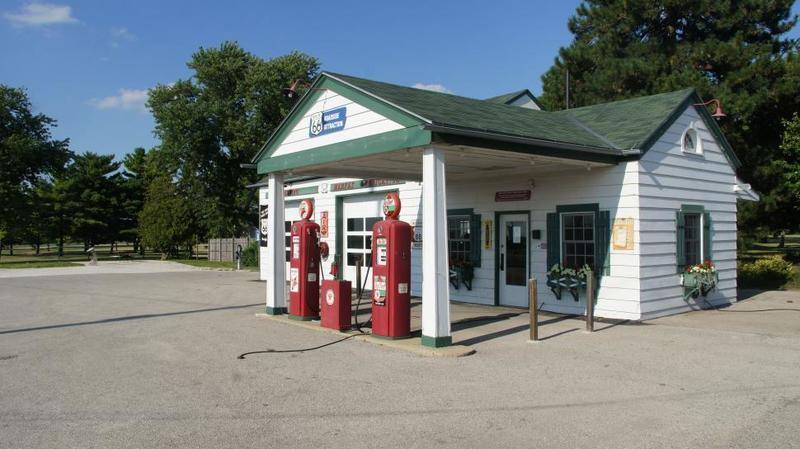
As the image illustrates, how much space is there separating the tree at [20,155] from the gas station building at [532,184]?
112 ft

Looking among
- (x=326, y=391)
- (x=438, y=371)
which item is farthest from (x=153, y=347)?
(x=438, y=371)

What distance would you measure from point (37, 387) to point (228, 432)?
2962 mm

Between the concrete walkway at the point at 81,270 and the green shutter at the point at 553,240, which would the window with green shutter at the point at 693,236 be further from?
the concrete walkway at the point at 81,270

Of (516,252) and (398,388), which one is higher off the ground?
(516,252)

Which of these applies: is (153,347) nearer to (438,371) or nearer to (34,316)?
(438,371)

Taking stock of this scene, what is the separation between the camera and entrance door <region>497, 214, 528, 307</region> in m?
13.4

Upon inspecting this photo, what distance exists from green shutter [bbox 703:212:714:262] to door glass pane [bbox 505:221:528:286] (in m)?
3.68

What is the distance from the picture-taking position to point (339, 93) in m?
10.8

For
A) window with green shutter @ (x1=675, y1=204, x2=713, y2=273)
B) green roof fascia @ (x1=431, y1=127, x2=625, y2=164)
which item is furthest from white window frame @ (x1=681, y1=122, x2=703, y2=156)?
green roof fascia @ (x1=431, y1=127, x2=625, y2=164)

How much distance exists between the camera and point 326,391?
668cm

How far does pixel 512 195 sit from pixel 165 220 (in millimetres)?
34022

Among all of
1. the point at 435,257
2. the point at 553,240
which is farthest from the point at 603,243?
the point at 435,257

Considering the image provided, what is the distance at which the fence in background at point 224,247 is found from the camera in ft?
127

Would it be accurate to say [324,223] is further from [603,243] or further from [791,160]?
[791,160]
